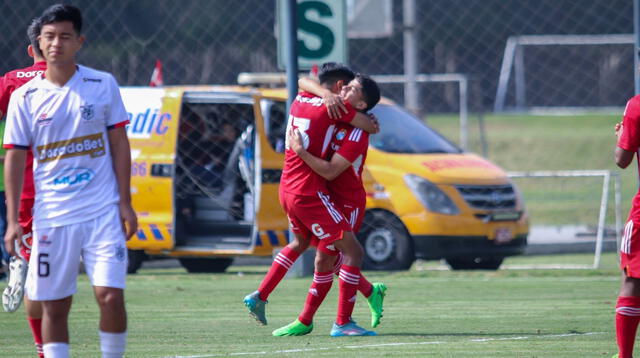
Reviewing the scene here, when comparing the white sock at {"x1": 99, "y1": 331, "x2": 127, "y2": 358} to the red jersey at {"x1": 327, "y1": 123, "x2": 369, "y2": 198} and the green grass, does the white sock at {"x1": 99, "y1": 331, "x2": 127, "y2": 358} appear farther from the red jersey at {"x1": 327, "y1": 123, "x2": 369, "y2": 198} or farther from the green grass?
the green grass

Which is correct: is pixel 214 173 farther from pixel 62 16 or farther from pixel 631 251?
pixel 62 16

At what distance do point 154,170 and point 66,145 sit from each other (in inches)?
348

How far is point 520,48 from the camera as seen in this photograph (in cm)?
3309

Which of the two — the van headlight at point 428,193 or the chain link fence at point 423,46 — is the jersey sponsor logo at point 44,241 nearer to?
the van headlight at point 428,193

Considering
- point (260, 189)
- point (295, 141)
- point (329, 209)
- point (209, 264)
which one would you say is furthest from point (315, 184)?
point (209, 264)

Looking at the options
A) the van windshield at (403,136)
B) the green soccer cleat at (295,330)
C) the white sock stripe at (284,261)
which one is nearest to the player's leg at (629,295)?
the green soccer cleat at (295,330)

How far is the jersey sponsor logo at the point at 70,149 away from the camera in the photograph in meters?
6.14

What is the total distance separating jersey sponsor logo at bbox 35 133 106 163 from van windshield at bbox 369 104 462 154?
367 inches

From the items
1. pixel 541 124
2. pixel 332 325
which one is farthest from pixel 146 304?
pixel 541 124

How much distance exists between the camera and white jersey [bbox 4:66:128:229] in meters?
6.12

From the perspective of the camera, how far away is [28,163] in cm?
722

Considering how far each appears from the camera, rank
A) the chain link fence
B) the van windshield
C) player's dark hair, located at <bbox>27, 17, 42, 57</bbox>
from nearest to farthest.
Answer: player's dark hair, located at <bbox>27, 17, 42, 57</bbox>
the van windshield
the chain link fence

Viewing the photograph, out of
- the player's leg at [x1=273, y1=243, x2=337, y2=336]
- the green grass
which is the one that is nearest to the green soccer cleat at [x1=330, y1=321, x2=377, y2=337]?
the player's leg at [x1=273, y1=243, x2=337, y2=336]

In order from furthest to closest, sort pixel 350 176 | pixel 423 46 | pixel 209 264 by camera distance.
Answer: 1. pixel 423 46
2. pixel 209 264
3. pixel 350 176
